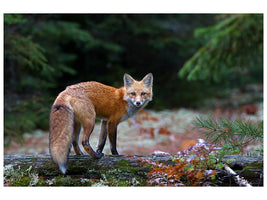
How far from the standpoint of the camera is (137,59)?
15.2 meters

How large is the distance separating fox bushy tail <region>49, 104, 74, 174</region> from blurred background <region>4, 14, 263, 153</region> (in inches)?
120

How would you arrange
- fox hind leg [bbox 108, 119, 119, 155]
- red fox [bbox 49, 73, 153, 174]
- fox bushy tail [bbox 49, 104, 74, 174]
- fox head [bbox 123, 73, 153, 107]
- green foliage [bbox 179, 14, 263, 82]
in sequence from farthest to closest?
green foliage [bbox 179, 14, 263, 82] → fox head [bbox 123, 73, 153, 107] → fox hind leg [bbox 108, 119, 119, 155] → red fox [bbox 49, 73, 153, 174] → fox bushy tail [bbox 49, 104, 74, 174]

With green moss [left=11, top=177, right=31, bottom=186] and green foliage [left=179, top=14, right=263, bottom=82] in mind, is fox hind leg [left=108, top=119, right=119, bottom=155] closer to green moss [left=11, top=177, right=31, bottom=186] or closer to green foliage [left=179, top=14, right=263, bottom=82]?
green moss [left=11, top=177, right=31, bottom=186]

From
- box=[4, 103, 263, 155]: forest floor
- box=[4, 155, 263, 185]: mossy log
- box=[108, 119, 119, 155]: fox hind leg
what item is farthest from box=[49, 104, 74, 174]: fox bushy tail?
box=[4, 103, 263, 155]: forest floor

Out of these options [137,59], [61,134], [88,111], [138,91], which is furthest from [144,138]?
[61,134]

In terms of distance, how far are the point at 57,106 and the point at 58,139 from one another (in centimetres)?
47

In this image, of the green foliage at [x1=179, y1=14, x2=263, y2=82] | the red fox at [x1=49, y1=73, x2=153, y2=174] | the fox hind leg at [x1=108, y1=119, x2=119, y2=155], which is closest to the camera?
the red fox at [x1=49, y1=73, x2=153, y2=174]

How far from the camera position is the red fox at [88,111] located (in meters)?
3.45

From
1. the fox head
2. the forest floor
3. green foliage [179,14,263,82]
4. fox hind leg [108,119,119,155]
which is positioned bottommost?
the forest floor

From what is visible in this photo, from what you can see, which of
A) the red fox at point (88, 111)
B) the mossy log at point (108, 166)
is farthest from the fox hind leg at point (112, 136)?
the mossy log at point (108, 166)

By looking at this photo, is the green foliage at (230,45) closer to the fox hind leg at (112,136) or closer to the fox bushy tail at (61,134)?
the fox hind leg at (112,136)

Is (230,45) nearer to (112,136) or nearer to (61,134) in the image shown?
(112,136)

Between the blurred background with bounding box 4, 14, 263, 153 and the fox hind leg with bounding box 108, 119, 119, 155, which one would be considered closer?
the fox hind leg with bounding box 108, 119, 119, 155

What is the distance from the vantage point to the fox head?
4.42 meters
